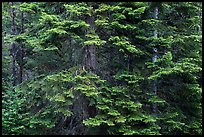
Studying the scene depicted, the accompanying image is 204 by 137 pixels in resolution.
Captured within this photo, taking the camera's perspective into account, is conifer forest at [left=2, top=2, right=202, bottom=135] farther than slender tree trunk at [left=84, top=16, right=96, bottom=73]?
No

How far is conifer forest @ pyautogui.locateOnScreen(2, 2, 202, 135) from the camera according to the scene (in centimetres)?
684

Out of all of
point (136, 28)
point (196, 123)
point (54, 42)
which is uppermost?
point (136, 28)

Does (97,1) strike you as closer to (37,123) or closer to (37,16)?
(37,16)

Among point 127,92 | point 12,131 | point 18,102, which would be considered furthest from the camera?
point 18,102

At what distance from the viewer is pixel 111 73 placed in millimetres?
8070

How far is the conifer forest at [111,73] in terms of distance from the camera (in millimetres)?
6840

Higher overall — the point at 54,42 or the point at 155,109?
the point at 54,42

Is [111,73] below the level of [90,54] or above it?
below

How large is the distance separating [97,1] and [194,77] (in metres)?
3.64

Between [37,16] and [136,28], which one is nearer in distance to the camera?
[136,28]

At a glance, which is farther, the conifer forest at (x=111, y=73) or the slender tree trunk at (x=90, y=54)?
the slender tree trunk at (x=90, y=54)

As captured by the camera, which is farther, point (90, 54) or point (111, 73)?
point (111, 73)

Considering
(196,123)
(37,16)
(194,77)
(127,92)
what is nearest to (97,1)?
(37,16)

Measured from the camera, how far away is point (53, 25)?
7219 millimetres
